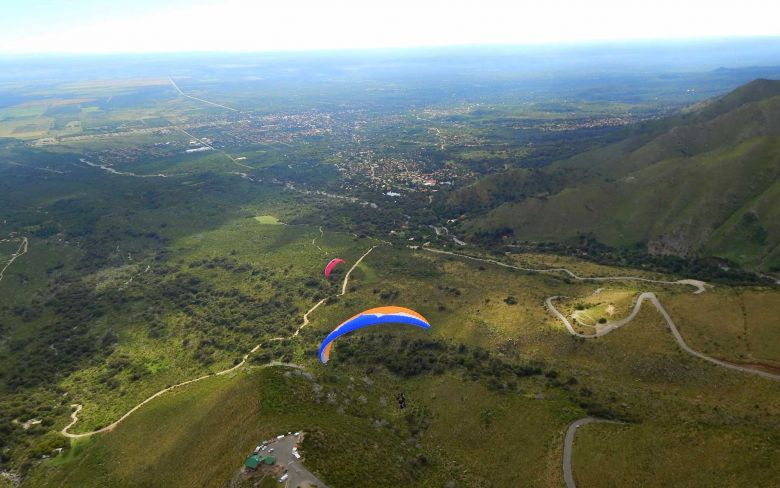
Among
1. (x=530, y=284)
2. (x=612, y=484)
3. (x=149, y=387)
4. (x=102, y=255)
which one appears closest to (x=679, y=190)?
(x=530, y=284)

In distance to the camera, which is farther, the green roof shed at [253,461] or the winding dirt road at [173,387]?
the winding dirt road at [173,387]

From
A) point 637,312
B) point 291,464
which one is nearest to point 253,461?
point 291,464

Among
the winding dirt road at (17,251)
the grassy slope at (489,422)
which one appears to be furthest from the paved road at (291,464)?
the winding dirt road at (17,251)

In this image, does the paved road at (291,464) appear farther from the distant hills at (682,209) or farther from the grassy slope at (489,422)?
the distant hills at (682,209)

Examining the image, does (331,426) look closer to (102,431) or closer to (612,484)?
(612,484)

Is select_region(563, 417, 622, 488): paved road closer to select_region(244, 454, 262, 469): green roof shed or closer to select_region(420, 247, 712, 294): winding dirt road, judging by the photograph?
select_region(244, 454, 262, 469): green roof shed

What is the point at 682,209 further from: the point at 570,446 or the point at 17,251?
the point at 17,251
